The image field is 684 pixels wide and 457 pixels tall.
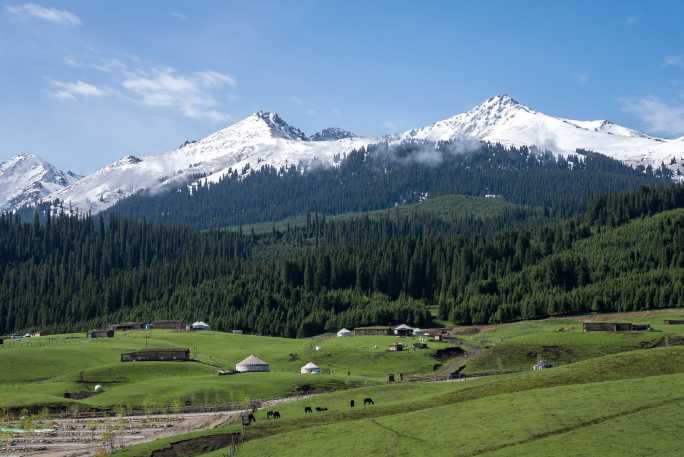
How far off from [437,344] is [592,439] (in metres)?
109

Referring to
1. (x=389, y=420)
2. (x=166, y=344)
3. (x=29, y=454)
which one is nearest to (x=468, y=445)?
(x=389, y=420)

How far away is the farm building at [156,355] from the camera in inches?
6009

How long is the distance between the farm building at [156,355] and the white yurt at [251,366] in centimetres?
1303

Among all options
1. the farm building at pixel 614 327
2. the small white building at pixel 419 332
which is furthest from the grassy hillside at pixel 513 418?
the small white building at pixel 419 332

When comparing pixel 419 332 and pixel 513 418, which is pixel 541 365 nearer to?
pixel 419 332

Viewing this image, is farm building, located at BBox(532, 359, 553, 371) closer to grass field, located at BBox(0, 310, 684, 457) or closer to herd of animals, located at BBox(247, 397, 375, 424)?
grass field, located at BBox(0, 310, 684, 457)

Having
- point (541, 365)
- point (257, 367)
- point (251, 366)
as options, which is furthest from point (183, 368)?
point (541, 365)

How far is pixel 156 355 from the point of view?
153625mm

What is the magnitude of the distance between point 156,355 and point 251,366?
18937 millimetres

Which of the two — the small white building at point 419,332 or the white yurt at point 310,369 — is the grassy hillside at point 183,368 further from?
the small white building at point 419,332

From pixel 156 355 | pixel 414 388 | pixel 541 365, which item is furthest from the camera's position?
pixel 156 355

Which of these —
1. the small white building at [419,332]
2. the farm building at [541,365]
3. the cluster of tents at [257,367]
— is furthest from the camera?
the small white building at [419,332]

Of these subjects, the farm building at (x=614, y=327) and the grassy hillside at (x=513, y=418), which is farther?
the farm building at (x=614, y=327)

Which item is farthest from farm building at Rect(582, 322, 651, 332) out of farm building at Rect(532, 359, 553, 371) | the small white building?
the small white building
